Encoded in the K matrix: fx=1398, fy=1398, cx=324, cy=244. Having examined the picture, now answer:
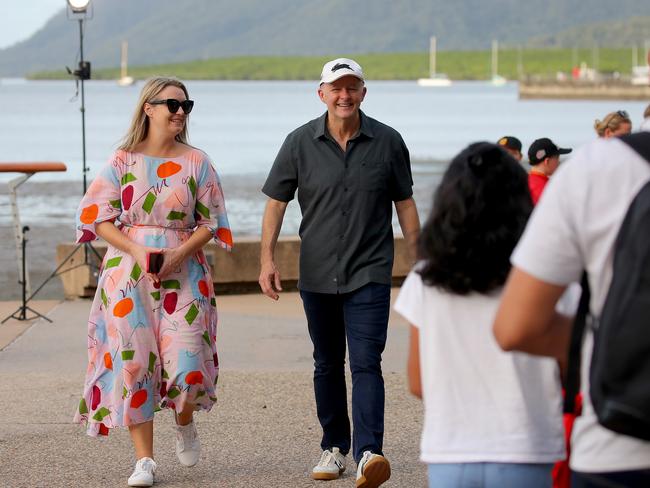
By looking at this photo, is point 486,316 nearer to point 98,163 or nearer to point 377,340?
point 377,340

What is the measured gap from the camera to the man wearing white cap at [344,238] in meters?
6.01

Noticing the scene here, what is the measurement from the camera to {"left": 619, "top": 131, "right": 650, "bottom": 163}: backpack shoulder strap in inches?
108

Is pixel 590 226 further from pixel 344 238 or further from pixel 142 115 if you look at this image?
pixel 142 115

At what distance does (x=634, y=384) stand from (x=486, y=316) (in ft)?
2.70

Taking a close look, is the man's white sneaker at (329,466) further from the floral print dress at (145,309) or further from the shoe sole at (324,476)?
the floral print dress at (145,309)

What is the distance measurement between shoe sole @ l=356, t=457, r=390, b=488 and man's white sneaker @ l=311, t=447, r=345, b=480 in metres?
0.51

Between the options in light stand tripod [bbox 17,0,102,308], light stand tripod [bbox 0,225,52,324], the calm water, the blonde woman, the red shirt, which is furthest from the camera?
the calm water

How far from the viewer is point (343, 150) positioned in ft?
20.1

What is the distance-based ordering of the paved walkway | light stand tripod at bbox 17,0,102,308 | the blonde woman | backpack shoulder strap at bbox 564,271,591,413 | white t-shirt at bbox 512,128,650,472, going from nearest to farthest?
white t-shirt at bbox 512,128,650,472 → backpack shoulder strap at bbox 564,271,591,413 → the blonde woman → the paved walkway → light stand tripod at bbox 17,0,102,308

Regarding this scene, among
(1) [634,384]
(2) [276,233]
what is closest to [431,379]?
(1) [634,384]

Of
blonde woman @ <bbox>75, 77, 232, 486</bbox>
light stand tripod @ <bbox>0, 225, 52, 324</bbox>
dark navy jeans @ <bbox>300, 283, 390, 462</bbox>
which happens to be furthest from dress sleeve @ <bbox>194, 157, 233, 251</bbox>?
light stand tripod @ <bbox>0, 225, 52, 324</bbox>

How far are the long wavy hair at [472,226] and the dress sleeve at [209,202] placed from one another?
9.19ft

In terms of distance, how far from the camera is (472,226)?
331 centimetres

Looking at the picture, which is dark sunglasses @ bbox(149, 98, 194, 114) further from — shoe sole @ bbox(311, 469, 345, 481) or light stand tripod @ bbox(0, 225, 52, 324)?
light stand tripod @ bbox(0, 225, 52, 324)
